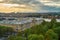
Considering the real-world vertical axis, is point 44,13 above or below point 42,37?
below

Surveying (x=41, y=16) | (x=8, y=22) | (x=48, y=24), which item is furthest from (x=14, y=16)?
(x=48, y=24)

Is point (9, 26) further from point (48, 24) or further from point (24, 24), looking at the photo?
point (48, 24)

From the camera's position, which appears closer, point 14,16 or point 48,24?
point 48,24

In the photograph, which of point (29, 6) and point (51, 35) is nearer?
point (51, 35)

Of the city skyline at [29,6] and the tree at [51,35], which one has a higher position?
the tree at [51,35]

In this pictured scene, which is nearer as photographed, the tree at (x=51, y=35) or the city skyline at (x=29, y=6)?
the tree at (x=51, y=35)

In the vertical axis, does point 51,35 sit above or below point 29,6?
above

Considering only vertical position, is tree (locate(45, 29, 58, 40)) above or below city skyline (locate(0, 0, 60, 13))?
above

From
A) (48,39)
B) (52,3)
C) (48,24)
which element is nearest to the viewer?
(48,39)

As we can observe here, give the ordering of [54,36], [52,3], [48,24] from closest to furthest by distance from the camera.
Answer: [54,36], [48,24], [52,3]

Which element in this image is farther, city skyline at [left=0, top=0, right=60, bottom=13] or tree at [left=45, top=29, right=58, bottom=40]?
city skyline at [left=0, top=0, right=60, bottom=13]
